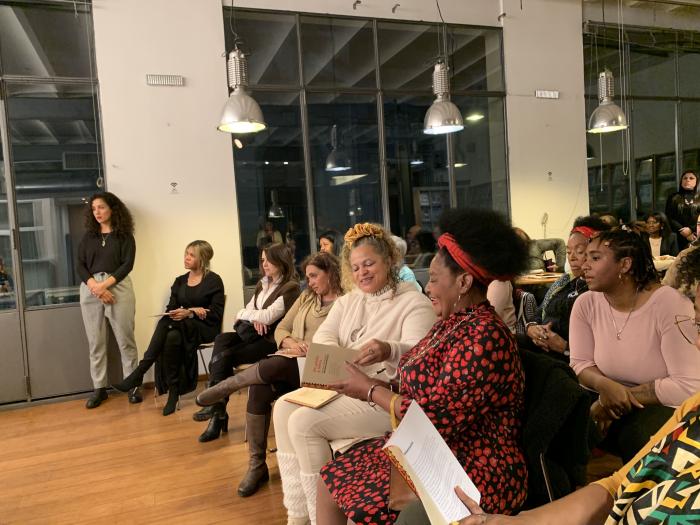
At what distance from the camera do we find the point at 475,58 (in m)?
7.13

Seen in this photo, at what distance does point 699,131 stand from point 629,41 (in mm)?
1866

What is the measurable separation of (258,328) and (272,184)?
268 cm

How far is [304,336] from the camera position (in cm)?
342

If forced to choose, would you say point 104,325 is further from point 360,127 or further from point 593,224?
point 593,224

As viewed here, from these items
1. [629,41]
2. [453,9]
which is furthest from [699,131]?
[453,9]

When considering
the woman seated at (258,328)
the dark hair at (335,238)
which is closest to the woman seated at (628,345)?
the woman seated at (258,328)

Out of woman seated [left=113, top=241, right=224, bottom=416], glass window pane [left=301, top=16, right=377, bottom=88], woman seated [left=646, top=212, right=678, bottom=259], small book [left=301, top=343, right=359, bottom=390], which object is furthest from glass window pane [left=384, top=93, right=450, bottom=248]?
small book [left=301, top=343, right=359, bottom=390]

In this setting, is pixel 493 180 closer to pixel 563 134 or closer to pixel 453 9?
pixel 563 134

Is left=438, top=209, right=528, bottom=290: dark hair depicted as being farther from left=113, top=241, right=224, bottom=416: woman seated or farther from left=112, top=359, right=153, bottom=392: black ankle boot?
left=112, top=359, right=153, bottom=392: black ankle boot

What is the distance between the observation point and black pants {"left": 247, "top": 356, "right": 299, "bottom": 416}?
3182mm

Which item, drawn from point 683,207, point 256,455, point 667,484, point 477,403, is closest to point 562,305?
point 477,403

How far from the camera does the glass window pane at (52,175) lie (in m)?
5.29

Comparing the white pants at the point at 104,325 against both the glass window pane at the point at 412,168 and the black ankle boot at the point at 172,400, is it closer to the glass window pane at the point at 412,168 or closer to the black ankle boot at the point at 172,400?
the black ankle boot at the point at 172,400

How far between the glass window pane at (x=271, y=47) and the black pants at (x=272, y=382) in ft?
12.9
